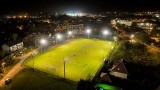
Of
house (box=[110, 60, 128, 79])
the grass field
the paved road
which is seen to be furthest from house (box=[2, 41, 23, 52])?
house (box=[110, 60, 128, 79])

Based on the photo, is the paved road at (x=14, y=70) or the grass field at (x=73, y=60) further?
the grass field at (x=73, y=60)

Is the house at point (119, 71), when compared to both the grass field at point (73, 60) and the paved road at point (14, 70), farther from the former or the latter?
the paved road at point (14, 70)

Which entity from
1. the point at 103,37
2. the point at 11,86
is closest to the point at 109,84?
the point at 11,86

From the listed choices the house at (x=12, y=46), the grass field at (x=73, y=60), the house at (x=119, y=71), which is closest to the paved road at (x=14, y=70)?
the grass field at (x=73, y=60)

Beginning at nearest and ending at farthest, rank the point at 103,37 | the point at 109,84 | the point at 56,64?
the point at 109,84 < the point at 56,64 < the point at 103,37

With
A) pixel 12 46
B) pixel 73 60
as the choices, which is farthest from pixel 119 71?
pixel 12 46

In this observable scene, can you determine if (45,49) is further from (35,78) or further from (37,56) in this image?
(35,78)

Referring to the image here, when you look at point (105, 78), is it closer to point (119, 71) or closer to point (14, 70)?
point (119, 71)
